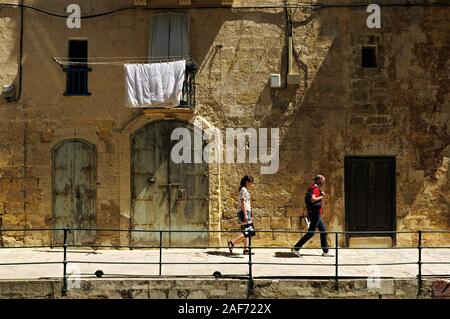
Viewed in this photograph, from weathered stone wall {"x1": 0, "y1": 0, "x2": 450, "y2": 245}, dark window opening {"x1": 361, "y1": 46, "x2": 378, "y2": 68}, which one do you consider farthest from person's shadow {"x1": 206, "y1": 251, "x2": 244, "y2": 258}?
dark window opening {"x1": 361, "y1": 46, "x2": 378, "y2": 68}

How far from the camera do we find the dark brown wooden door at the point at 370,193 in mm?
15156

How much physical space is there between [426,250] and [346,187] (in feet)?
8.09

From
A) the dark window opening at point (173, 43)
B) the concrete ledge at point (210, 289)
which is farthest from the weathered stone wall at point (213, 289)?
the dark window opening at point (173, 43)

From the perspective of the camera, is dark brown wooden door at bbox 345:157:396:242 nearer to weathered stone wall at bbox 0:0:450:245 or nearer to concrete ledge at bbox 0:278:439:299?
weathered stone wall at bbox 0:0:450:245

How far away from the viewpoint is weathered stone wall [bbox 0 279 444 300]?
1075 cm

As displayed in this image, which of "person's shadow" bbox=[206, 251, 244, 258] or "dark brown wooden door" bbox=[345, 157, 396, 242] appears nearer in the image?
"person's shadow" bbox=[206, 251, 244, 258]

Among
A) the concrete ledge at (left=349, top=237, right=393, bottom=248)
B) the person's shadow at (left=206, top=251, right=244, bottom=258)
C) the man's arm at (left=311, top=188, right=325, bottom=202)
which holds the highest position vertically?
the man's arm at (left=311, top=188, right=325, bottom=202)

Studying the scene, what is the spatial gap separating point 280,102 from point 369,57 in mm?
2630

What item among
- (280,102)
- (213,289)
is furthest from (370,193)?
(213,289)

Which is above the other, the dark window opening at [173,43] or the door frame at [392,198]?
the dark window opening at [173,43]

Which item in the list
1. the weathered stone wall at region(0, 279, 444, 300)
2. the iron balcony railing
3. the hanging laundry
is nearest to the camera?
the weathered stone wall at region(0, 279, 444, 300)

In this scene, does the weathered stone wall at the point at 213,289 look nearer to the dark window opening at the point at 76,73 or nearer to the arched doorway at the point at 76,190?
the arched doorway at the point at 76,190

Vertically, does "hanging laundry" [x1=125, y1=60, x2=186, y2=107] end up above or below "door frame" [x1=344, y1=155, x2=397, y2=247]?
above

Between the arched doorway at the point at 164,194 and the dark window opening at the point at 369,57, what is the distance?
5048mm
